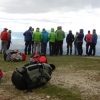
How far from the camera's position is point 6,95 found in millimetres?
9734

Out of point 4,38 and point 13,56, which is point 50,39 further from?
point 13,56

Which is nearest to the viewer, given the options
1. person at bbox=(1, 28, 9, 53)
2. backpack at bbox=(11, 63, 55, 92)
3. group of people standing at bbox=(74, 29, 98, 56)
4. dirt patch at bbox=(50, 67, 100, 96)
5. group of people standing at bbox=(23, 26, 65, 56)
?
backpack at bbox=(11, 63, 55, 92)

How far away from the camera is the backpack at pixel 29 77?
1013 centimetres

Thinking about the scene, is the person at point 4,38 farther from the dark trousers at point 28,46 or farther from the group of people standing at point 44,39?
Answer: the dark trousers at point 28,46

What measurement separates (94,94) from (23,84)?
2.67 metres

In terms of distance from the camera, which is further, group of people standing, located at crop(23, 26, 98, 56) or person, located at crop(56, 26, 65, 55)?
person, located at crop(56, 26, 65, 55)

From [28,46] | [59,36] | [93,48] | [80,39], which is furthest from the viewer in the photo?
[80,39]

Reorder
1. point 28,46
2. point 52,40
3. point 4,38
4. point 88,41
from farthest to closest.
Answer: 1. point 88,41
2. point 28,46
3. point 4,38
4. point 52,40

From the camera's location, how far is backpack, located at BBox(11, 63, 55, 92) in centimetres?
1013

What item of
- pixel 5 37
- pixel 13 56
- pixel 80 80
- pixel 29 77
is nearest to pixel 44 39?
pixel 5 37

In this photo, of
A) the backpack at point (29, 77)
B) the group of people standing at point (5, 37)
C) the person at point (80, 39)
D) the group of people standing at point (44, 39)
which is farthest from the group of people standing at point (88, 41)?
the backpack at point (29, 77)

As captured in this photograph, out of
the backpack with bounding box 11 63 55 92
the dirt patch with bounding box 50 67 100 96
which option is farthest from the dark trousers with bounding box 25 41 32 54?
the backpack with bounding box 11 63 55 92

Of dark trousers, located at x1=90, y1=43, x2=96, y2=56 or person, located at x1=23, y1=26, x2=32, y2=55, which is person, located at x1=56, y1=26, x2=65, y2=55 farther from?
dark trousers, located at x1=90, y1=43, x2=96, y2=56

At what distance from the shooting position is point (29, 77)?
33.3 feet
